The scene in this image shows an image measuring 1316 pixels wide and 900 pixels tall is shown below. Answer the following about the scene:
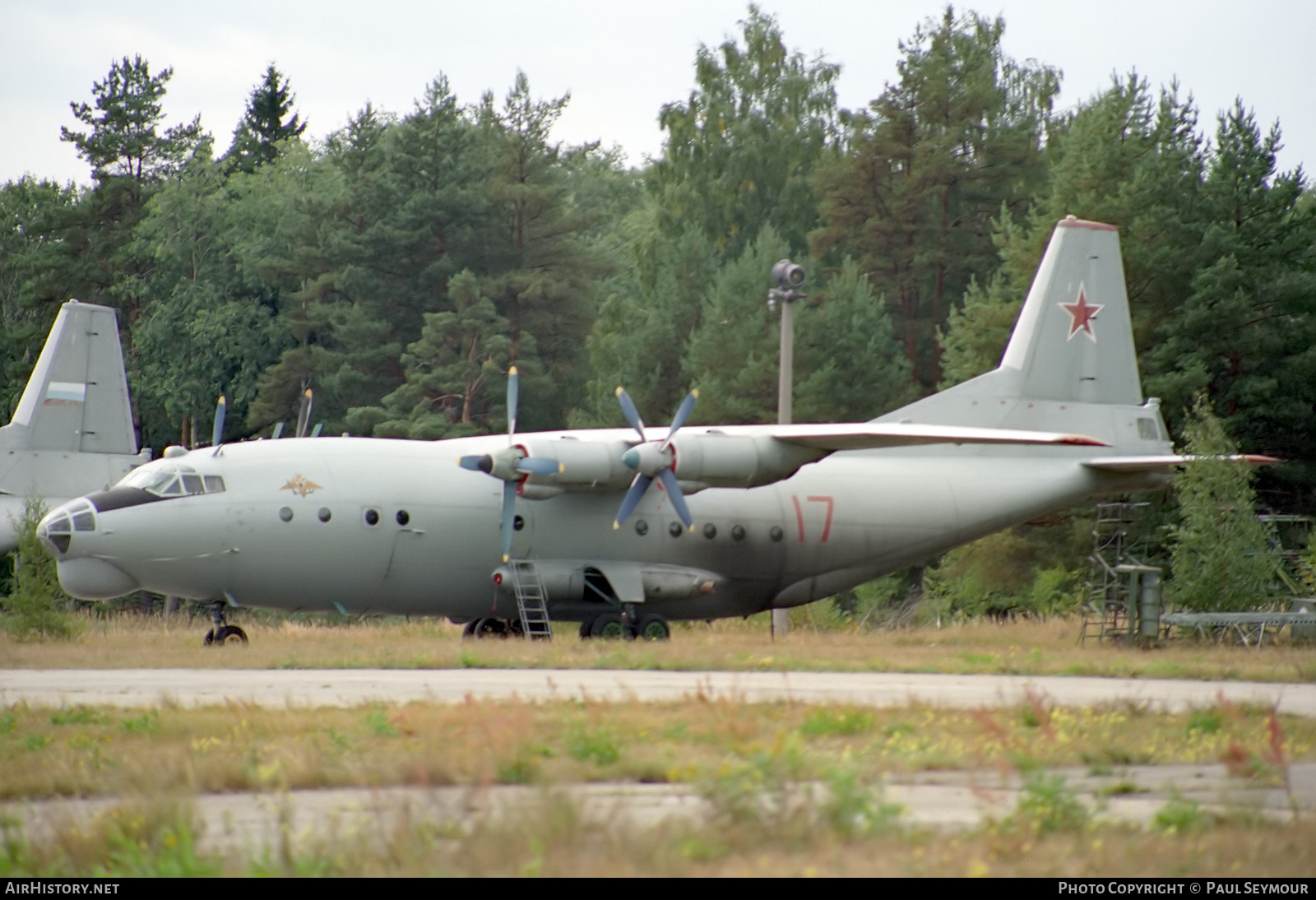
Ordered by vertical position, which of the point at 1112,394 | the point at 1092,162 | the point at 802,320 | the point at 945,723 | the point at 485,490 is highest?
the point at 1092,162

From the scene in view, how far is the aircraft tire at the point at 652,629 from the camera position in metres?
26.1

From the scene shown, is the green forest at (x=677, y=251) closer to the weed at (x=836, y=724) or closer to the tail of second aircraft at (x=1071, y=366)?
the tail of second aircraft at (x=1071, y=366)

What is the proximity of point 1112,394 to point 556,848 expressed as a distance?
2502 centimetres

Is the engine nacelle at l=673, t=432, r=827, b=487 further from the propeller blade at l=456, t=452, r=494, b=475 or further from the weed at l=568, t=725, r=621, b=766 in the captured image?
the weed at l=568, t=725, r=621, b=766

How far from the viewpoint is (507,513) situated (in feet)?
80.2

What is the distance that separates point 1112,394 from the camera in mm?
30219

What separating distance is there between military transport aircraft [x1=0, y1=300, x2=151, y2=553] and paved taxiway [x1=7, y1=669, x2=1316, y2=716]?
12.9 meters

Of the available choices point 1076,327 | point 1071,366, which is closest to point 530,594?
point 1071,366

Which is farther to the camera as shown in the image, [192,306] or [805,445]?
[192,306]

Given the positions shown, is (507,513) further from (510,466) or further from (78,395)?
(78,395)

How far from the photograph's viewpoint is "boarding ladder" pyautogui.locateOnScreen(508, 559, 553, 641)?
25.1 metres

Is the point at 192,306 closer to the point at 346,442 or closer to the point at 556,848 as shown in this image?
the point at 346,442

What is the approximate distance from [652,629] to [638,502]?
2481 mm

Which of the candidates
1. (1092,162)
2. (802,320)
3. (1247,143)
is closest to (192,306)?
(802,320)
